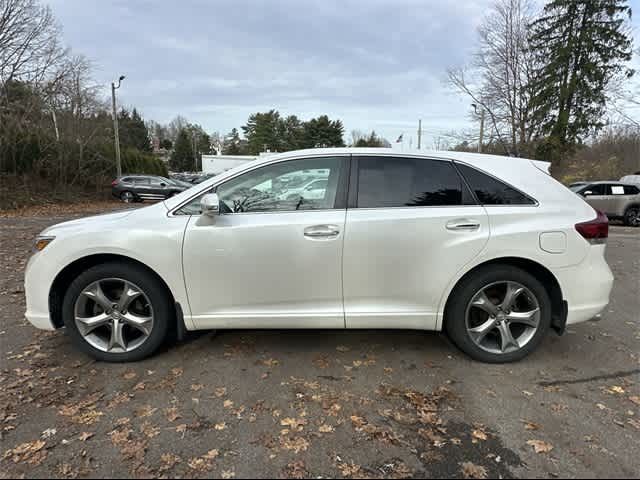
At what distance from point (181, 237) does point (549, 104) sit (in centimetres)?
2588

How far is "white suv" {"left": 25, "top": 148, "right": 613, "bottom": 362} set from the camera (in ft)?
9.37

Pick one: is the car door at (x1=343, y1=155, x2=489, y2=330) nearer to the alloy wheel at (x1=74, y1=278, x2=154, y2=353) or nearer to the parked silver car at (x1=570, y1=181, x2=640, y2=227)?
the alloy wheel at (x1=74, y1=278, x2=154, y2=353)

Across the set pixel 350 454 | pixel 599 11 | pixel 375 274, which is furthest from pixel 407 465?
pixel 599 11

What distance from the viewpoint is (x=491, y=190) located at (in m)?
3.01

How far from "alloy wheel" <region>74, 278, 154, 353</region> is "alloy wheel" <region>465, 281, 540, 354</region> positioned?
262 cm

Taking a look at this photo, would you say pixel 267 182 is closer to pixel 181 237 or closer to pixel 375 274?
pixel 181 237

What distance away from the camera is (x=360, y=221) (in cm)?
285

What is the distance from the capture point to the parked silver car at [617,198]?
1299cm

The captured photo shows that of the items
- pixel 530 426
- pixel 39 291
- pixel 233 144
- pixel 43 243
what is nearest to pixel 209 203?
pixel 43 243

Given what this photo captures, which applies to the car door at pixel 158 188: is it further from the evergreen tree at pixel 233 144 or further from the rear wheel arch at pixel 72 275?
the evergreen tree at pixel 233 144

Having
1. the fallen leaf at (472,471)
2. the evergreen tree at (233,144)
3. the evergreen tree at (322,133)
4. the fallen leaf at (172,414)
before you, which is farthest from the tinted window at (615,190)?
the evergreen tree at (233,144)

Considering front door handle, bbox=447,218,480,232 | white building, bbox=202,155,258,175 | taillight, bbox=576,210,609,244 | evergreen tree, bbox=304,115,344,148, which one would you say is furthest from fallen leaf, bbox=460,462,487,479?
evergreen tree, bbox=304,115,344,148

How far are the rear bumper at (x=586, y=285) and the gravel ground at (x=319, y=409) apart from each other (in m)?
0.48

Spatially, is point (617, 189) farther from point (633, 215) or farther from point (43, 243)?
point (43, 243)
